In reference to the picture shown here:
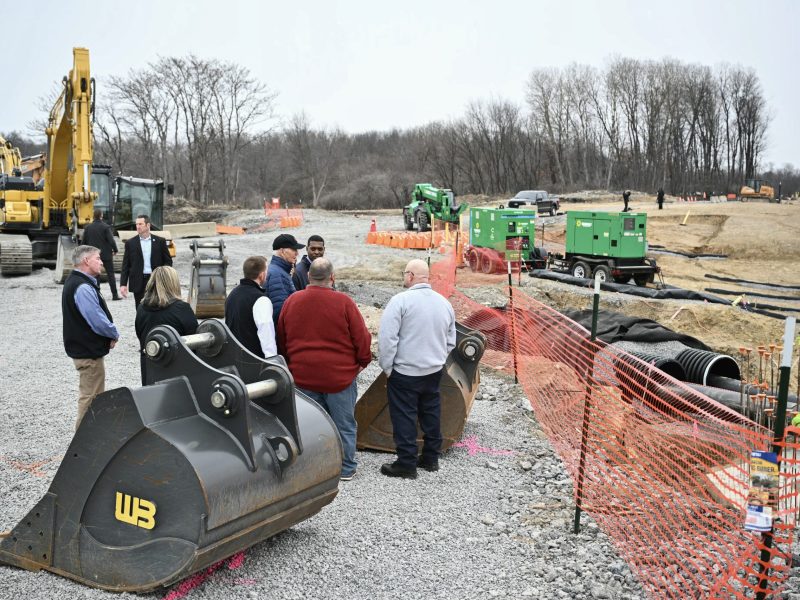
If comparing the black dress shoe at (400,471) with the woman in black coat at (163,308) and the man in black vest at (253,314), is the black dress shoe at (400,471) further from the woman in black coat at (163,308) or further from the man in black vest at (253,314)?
the woman in black coat at (163,308)

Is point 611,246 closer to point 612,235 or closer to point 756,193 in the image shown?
point 612,235

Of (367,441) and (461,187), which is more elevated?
(461,187)

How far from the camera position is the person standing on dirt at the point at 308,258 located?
8.99m

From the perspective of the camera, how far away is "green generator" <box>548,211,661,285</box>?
23.9m

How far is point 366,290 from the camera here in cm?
2028

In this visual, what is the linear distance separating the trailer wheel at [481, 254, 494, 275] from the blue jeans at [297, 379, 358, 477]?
59.8 feet

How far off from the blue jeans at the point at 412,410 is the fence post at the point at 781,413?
3350 mm

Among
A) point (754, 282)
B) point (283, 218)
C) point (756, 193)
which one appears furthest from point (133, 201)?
point (756, 193)

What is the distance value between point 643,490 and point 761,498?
7.42ft

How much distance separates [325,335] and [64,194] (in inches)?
776

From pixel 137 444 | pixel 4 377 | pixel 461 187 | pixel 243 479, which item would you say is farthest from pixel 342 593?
pixel 461 187

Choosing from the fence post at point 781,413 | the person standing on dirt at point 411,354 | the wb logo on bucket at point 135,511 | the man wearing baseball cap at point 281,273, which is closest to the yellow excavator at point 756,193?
Answer: the man wearing baseball cap at point 281,273

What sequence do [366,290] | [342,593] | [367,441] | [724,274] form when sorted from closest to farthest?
1. [342,593]
2. [367,441]
3. [366,290]
4. [724,274]

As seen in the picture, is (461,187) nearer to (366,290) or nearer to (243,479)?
(366,290)
